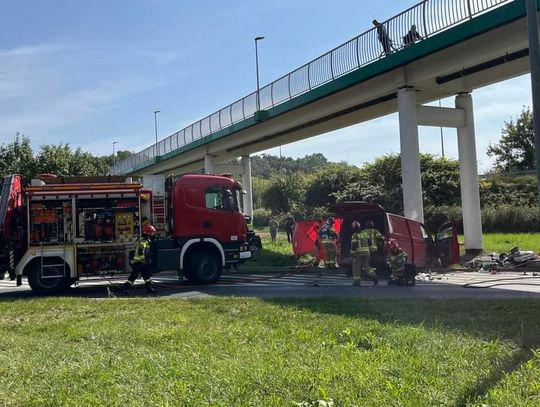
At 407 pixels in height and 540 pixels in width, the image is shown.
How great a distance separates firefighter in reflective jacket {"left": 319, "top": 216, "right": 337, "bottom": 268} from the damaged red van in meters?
2.20

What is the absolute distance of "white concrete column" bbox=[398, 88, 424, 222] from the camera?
19156 mm

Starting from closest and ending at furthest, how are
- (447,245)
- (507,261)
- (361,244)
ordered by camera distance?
1. (361,244)
2. (507,261)
3. (447,245)

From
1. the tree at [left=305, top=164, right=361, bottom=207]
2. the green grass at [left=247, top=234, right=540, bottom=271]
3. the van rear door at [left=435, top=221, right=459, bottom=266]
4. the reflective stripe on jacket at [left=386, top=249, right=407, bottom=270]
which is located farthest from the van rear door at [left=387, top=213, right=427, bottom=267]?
the tree at [left=305, top=164, right=361, bottom=207]

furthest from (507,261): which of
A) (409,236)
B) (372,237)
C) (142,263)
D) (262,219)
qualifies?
(262,219)

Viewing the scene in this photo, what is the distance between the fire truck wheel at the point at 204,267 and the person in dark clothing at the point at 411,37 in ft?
29.5

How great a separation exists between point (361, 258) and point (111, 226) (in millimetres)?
6508

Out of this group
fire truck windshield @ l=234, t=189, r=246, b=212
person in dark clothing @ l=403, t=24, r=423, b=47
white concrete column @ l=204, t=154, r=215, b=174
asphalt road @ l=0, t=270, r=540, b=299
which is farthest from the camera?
white concrete column @ l=204, t=154, r=215, b=174

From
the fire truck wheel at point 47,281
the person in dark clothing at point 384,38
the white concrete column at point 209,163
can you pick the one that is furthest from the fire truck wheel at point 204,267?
the white concrete column at point 209,163

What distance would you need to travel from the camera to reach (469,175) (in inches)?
819

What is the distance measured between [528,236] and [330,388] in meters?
23.3

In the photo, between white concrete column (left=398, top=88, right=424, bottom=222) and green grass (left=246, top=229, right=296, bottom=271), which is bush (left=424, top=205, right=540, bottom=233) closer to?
green grass (left=246, top=229, right=296, bottom=271)

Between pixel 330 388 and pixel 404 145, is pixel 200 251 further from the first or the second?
pixel 330 388

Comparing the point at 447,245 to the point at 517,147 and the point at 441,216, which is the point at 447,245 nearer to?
the point at 441,216

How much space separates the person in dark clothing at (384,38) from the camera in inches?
738
